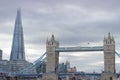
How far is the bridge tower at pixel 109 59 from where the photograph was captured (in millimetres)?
188625

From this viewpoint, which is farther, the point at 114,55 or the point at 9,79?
the point at 114,55

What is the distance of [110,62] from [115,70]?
4681 millimetres

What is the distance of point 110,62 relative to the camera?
629ft

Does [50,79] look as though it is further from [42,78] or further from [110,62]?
[110,62]

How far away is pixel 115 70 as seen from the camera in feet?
636

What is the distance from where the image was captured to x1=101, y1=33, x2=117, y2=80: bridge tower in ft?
619

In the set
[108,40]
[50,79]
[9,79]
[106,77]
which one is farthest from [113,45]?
[9,79]

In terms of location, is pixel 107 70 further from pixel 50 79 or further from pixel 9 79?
pixel 9 79

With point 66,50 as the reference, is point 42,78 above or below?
below

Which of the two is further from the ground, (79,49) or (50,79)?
(79,49)

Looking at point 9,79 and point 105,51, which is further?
point 105,51

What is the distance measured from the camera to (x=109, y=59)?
193 meters

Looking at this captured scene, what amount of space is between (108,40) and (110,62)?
10.3 m

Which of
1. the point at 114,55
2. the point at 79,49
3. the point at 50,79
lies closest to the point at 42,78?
the point at 50,79
